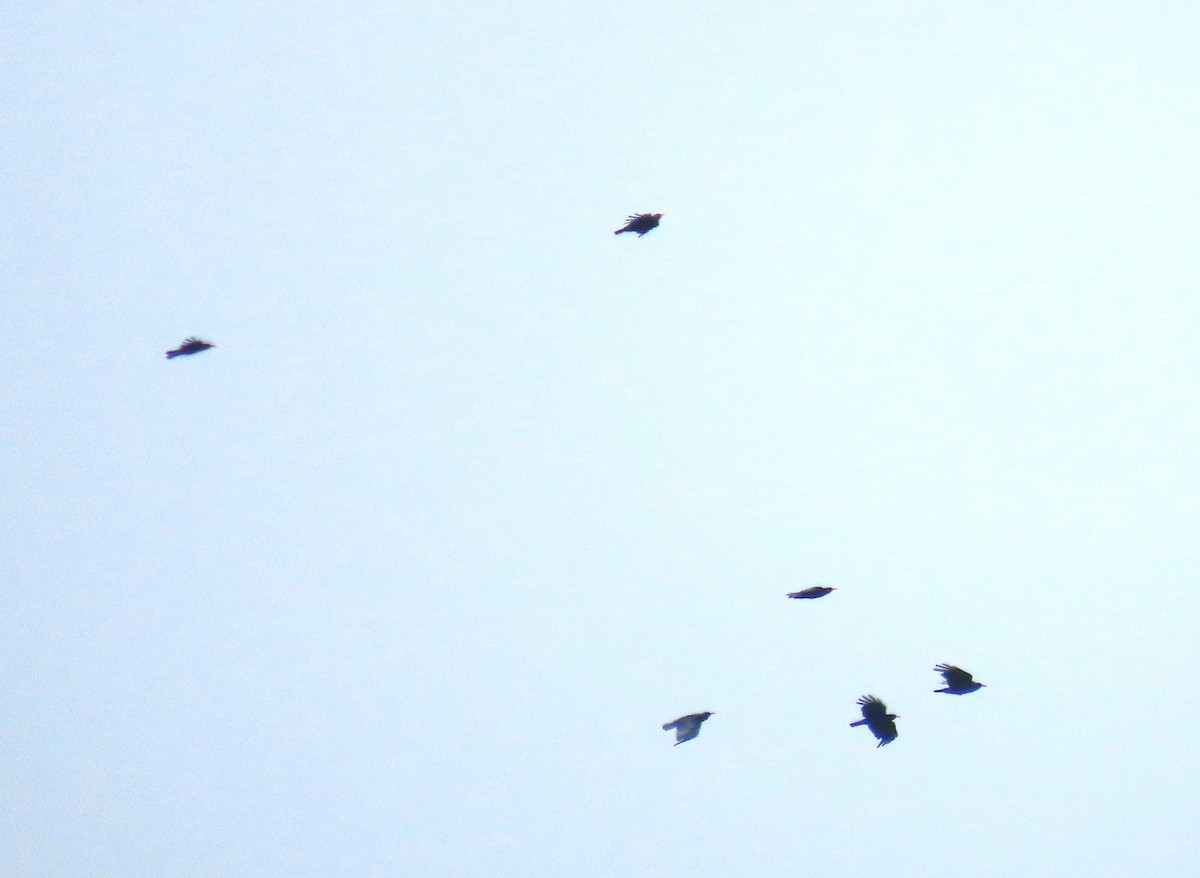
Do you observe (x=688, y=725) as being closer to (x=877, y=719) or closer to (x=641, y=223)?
(x=877, y=719)

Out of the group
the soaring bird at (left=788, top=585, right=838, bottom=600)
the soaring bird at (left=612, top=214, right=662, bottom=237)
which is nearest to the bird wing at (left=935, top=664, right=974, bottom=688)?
the soaring bird at (left=788, top=585, right=838, bottom=600)

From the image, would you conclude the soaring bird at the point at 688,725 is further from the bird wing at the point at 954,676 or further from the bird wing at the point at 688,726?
the bird wing at the point at 954,676

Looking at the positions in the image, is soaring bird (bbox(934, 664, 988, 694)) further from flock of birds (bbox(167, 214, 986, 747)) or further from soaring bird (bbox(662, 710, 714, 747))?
soaring bird (bbox(662, 710, 714, 747))

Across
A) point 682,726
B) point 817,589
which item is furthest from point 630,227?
point 682,726

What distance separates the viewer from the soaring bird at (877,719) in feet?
48.2

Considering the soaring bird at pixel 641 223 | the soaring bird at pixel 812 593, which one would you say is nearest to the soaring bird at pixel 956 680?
the soaring bird at pixel 812 593

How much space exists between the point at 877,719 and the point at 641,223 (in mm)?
7128

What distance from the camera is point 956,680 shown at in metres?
15.1

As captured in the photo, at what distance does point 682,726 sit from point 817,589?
259 cm

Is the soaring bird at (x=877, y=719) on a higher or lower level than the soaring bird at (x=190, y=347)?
lower

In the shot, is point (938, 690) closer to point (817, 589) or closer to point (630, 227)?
point (817, 589)

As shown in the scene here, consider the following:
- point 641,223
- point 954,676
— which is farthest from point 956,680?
point 641,223

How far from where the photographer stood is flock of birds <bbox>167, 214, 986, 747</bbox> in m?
14.8

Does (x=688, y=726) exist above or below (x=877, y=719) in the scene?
below
